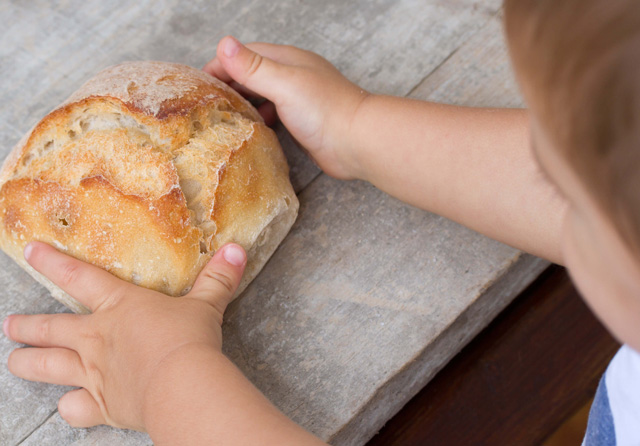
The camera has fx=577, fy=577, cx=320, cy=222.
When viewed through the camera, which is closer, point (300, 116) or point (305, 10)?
point (300, 116)

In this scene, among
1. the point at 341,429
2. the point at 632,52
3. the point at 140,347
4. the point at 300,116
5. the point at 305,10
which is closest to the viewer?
the point at 632,52

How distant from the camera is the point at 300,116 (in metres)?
0.90

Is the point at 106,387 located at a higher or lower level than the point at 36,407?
higher

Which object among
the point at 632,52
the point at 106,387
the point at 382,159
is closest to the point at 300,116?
the point at 382,159

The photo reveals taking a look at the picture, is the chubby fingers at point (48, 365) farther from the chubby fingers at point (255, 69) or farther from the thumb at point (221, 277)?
the chubby fingers at point (255, 69)

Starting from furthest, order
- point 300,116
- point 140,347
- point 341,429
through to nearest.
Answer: point 300,116 → point 341,429 → point 140,347

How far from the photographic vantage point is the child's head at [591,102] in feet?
0.97

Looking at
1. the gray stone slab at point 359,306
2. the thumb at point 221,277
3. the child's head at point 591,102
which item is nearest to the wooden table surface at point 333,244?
the gray stone slab at point 359,306

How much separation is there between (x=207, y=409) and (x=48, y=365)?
268mm

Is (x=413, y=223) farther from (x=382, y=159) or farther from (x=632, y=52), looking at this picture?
(x=632, y=52)

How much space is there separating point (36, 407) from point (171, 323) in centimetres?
28

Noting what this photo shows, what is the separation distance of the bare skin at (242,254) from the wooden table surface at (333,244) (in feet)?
0.19

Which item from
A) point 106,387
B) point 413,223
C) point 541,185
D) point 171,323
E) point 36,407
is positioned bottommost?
point 36,407

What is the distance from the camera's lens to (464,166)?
A: 83cm
